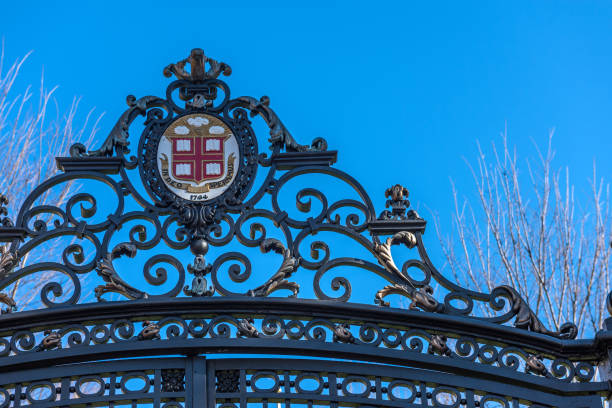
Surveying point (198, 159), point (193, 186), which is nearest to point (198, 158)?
point (198, 159)

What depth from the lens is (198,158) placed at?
5.91m

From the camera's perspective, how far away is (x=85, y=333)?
5527mm

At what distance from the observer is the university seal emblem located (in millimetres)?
5875

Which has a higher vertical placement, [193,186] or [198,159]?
[198,159]

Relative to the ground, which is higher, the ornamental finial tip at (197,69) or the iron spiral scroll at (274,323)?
the ornamental finial tip at (197,69)

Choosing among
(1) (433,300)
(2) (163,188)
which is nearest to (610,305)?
(1) (433,300)

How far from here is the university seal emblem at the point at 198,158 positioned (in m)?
5.88

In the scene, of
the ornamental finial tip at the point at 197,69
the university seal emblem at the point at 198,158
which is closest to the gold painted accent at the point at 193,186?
the university seal emblem at the point at 198,158

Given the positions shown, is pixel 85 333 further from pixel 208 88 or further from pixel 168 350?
pixel 208 88

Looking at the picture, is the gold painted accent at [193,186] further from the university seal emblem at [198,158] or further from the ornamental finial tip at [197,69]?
the ornamental finial tip at [197,69]

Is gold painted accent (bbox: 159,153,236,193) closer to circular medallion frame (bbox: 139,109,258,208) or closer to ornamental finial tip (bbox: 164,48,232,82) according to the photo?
circular medallion frame (bbox: 139,109,258,208)

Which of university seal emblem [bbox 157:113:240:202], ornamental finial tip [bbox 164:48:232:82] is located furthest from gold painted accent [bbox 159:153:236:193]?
ornamental finial tip [bbox 164:48:232:82]

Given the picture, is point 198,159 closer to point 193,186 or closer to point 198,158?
point 198,158

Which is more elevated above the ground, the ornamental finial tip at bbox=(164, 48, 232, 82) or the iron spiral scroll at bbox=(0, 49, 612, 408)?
the ornamental finial tip at bbox=(164, 48, 232, 82)
